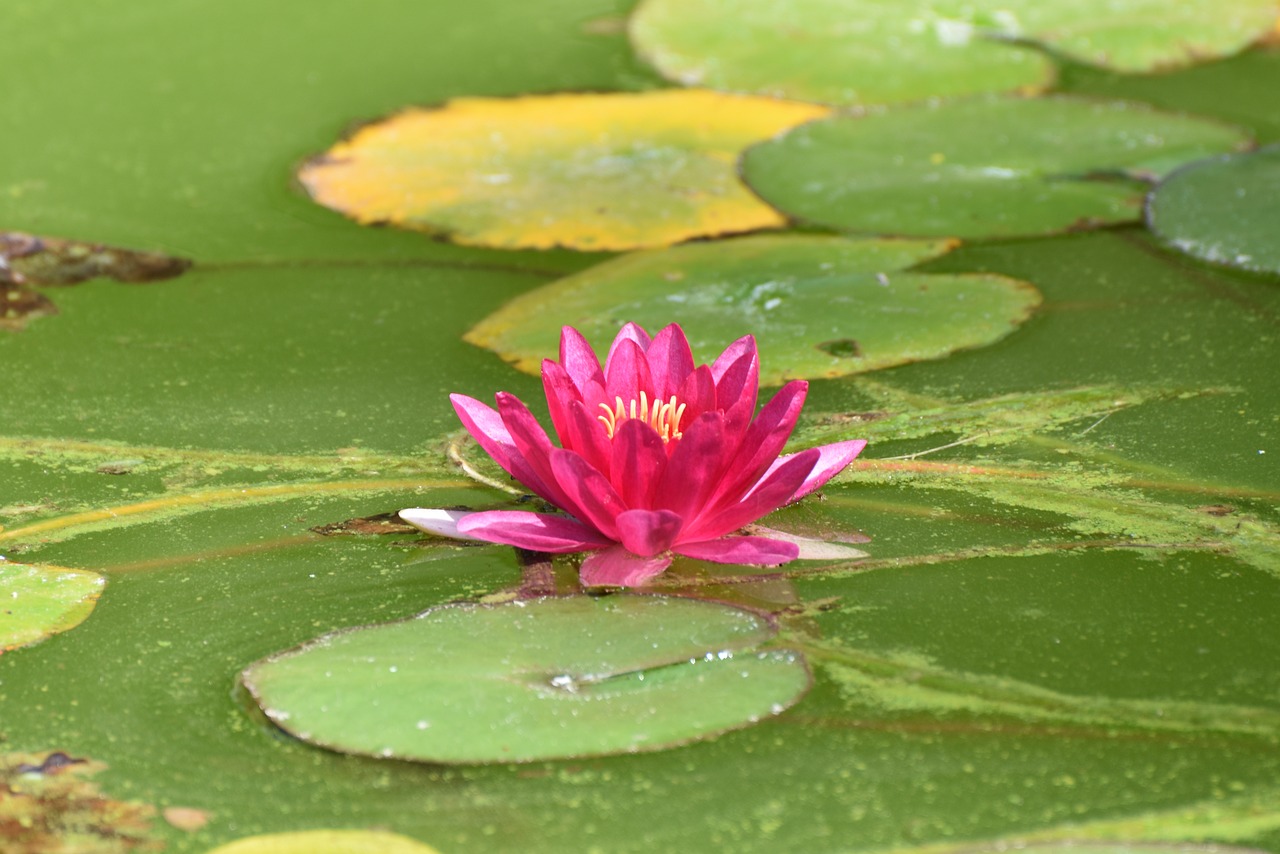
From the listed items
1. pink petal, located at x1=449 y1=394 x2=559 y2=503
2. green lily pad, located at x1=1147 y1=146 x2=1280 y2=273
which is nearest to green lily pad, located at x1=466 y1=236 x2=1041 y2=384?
green lily pad, located at x1=1147 y1=146 x2=1280 y2=273

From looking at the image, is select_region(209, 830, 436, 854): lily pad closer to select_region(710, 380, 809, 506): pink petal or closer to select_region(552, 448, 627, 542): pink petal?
select_region(552, 448, 627, 542): pink petal

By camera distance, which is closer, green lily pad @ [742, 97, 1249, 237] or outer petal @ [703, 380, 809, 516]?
outer petal @ [703, 380, 809, 516]

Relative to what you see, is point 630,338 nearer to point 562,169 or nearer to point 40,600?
point 40,600

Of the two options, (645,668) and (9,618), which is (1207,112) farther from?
(9,618)

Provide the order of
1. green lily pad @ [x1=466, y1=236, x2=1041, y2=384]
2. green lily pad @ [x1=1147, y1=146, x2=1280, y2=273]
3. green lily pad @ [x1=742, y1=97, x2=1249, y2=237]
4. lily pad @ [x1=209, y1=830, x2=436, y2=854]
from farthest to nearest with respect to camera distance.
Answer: green lily pad @ [x1=742, y1=97, x2=1249, y2=237]
green lily pad @ [x1=1147, y1=146, x2=1280, y2=273]
green lily pad @ [x1=466, y1=236, x2=1041, y2=384]
lily pad @ [x1=209, y1=830, x2=436, y2=854]

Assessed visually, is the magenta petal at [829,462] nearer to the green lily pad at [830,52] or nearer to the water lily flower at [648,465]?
the water lily flower at [648,465]

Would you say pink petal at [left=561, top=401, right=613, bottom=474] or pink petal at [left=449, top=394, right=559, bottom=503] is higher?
pink petal at [left=561, top=401, right=613, bottom=474]

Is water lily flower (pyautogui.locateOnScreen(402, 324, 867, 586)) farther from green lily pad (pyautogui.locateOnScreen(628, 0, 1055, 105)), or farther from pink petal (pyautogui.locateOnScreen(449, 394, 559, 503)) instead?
green lily pad (pyautogui.locateOnScreen(628, 0, 1055, 105))

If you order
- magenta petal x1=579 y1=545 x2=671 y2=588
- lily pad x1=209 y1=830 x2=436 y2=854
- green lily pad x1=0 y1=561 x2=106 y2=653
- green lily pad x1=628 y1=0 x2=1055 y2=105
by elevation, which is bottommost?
lily pad x1=209 y1=830 x2=436 y2=854

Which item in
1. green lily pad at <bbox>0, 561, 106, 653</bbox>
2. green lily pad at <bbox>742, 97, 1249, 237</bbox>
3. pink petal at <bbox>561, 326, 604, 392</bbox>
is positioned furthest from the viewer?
green lily pad at <bbox>742, 97, 1249, 237</bbox>
